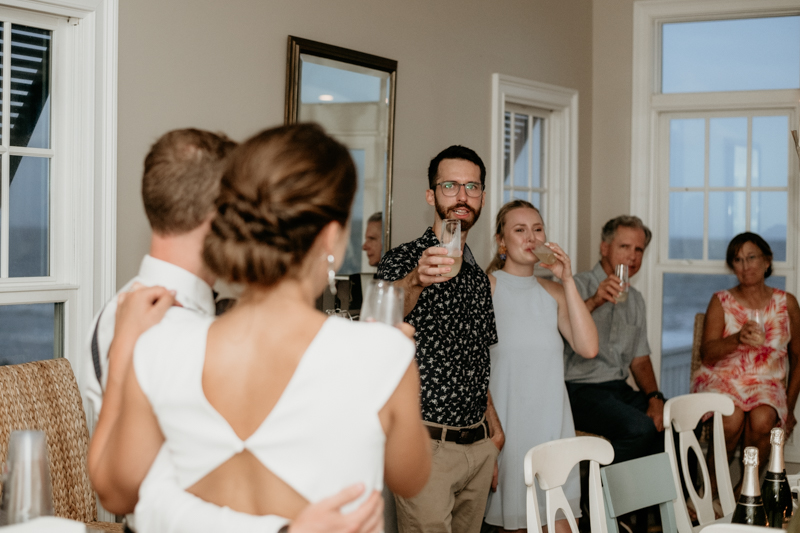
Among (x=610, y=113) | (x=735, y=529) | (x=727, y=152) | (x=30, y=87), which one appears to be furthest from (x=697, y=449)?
(x=610, y=113)

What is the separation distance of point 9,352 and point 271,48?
1.48 metres

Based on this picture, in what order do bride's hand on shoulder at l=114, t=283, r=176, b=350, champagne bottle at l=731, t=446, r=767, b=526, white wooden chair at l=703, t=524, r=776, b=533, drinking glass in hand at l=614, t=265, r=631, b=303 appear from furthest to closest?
drinking glass in hand at l=614, t=265, r=631, b=303 → champagne bottle at l=731, t=446, r=767, b=526 → white wooden chair at l=703, t=524, r=776, b=533 → bride's hand on shoulder at l=114, t=283, r=176, b=350

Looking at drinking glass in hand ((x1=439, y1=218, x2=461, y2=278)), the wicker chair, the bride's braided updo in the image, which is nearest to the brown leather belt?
drinking glass in hand ((x1=439, y1=218, x2=461, y2=278))

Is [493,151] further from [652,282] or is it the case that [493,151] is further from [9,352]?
[9,352]

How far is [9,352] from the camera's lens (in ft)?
8.00

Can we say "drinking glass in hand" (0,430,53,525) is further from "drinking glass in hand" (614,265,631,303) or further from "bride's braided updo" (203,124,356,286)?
"drinking glass in hand" (614,265,631,303)

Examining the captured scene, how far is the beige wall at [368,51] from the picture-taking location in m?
2.56

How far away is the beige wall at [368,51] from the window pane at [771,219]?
102 centimetres

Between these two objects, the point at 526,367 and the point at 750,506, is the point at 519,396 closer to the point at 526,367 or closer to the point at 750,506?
the point at 526,367

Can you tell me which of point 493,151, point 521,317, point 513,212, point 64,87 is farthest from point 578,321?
point 64,87

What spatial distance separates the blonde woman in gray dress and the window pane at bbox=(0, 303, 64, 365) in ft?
5.14

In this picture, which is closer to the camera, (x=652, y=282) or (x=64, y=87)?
(x=64, y=87)

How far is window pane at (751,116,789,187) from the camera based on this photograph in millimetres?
4707

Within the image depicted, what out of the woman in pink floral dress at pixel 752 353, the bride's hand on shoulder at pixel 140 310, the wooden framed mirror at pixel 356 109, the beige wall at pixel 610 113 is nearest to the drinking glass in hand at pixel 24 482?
the bride's hand on shoulder at pixel 140 310
